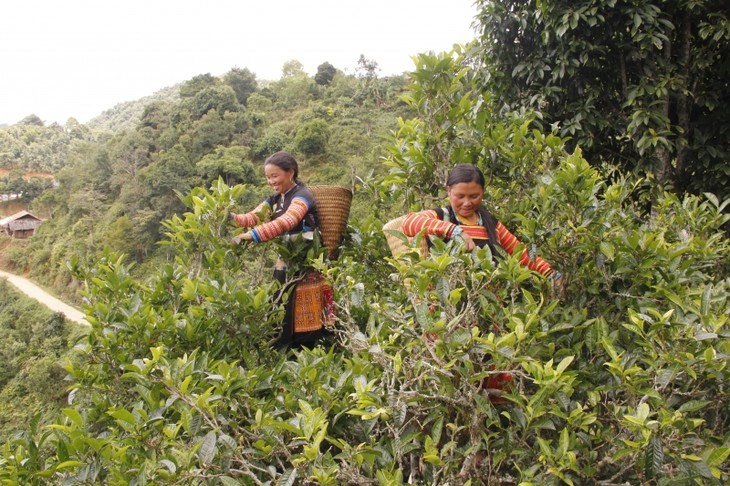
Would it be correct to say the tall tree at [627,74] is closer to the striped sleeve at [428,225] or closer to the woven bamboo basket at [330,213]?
the woven bamboo basket at [330,213]

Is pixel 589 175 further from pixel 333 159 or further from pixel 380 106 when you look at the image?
pixel 380 106

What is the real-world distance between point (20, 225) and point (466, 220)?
46.3m

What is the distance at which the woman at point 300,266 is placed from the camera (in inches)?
111

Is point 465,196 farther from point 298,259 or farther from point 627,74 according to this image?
Result: point 627,74

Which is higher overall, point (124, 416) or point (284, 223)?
point (284, 223)

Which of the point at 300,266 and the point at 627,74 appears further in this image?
the point at 627,74

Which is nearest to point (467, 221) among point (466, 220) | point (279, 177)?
point (466, 220)

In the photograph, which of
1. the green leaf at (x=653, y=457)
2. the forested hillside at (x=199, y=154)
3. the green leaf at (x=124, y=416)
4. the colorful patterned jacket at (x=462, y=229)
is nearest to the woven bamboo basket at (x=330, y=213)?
the colorful patterned jacket at (x=462, y=229)

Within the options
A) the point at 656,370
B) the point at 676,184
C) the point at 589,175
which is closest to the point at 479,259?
the point at 656,370

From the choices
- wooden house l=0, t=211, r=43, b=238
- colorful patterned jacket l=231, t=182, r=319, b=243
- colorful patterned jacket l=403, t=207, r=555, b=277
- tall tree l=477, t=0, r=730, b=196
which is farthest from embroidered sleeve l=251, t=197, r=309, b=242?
wooden house l=0, t=211, r=43, b=238

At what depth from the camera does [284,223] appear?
2.67 metres

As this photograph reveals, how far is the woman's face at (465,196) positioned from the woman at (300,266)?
0.90 metres

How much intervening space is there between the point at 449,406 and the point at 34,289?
37.2 metres

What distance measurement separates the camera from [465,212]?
2.24 m
